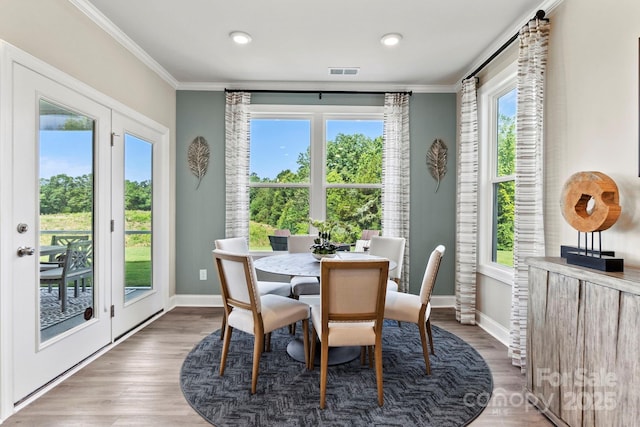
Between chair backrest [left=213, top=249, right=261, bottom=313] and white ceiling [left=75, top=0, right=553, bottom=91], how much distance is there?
1887 millimetres

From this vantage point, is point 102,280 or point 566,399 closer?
point 566,399

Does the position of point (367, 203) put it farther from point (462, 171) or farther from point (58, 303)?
point (58, 303)

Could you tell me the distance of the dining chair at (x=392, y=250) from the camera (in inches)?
131

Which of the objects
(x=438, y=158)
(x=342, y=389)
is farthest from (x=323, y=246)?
(x=438, y=158)

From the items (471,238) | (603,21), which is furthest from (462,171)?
(603,21)

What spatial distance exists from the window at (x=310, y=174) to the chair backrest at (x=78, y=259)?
1819 millimetres

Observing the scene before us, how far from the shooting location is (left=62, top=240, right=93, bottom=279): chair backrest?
2410 mm

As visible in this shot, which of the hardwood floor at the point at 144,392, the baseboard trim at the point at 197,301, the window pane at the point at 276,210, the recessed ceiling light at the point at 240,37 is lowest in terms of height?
the hardwood floor at the point at 144,392

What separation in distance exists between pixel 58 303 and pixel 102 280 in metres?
0.45

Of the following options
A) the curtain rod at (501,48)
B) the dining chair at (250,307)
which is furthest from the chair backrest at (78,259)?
the curtain rod at (501,48)

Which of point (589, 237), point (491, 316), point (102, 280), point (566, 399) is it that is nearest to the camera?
point (566, 399)

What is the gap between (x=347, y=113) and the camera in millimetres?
4105

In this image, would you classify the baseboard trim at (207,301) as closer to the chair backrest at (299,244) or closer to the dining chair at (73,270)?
the chair backrest at (299,244)

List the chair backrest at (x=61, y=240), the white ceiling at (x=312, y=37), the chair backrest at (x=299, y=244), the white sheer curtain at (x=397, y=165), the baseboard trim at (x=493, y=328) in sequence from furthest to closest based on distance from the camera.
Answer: the white sheer curtain at (x=397, y=165) → the chair backrest at (x=299, y=244) → the baseboard trim at (x=493, y=328) → the white ceiling at (x=312, y=37) → the chair backrest at (x=61, y=240)
